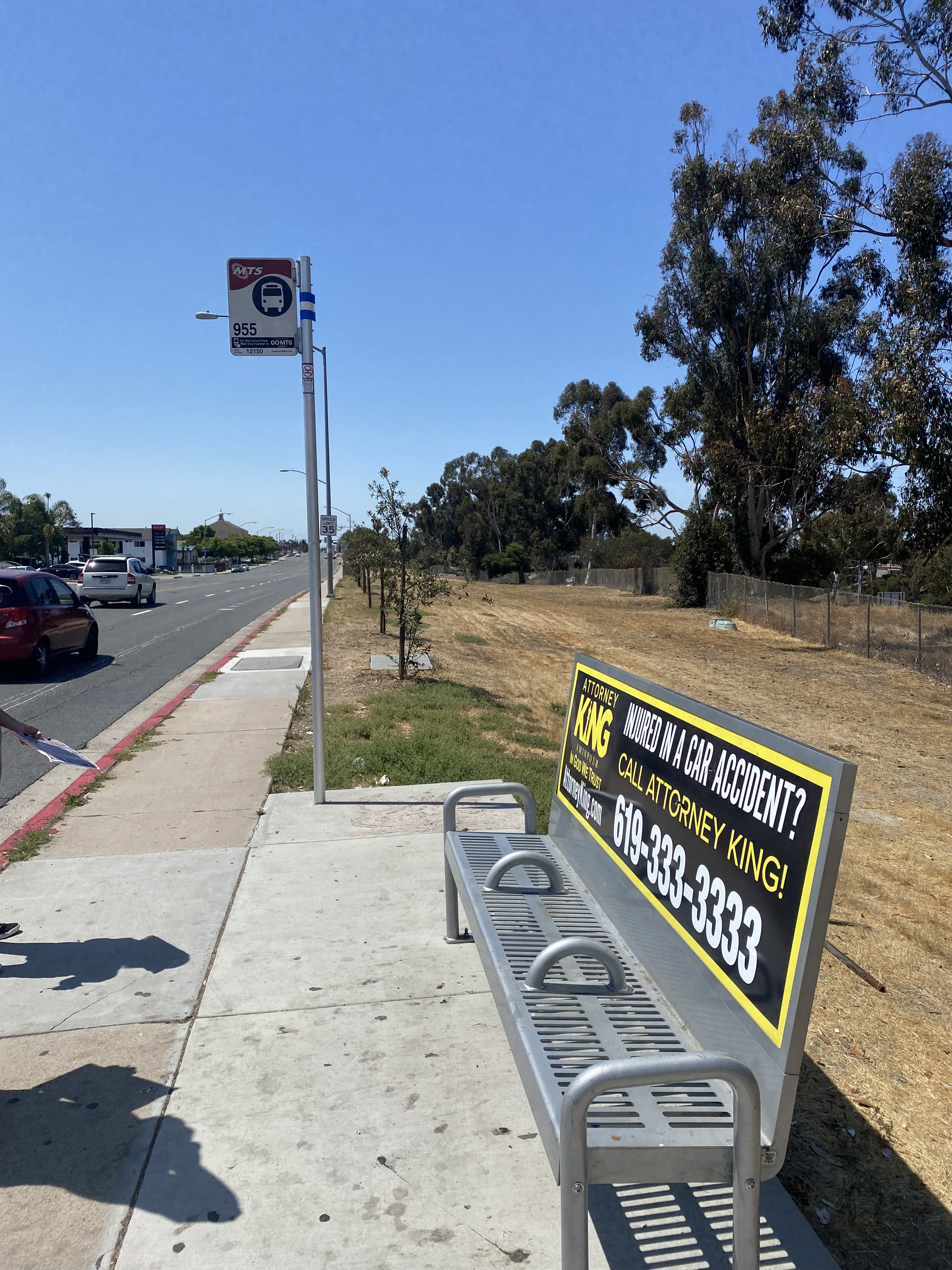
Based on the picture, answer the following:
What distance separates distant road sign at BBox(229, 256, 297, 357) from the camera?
6383 millimetres

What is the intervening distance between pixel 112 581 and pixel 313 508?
25.6 metres

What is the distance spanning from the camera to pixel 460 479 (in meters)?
96.7

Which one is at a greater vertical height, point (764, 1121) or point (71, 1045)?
point (764, 1121)

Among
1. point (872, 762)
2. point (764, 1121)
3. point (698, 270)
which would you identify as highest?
point (698, 270)

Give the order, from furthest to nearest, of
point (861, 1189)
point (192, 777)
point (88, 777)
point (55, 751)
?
1. point (88, 777)
2. point (192, 777)
3. point (55, 751)
4. point (861, 1189)

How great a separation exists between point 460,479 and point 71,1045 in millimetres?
94633

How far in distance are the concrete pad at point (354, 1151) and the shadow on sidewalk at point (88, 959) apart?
670 mm

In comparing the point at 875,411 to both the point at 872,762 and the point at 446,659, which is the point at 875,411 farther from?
the point at 872,762

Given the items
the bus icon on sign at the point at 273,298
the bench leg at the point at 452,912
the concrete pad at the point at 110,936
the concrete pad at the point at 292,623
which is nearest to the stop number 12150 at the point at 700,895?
the bench leg at the point at 452,912

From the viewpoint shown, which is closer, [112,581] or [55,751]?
[55,751]

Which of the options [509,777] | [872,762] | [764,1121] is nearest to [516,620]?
[872,762]

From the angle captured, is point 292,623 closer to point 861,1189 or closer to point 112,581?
point 112,581

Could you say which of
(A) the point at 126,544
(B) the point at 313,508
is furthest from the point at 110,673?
(A) the point at 126,544

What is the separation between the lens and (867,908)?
5.64 metres
